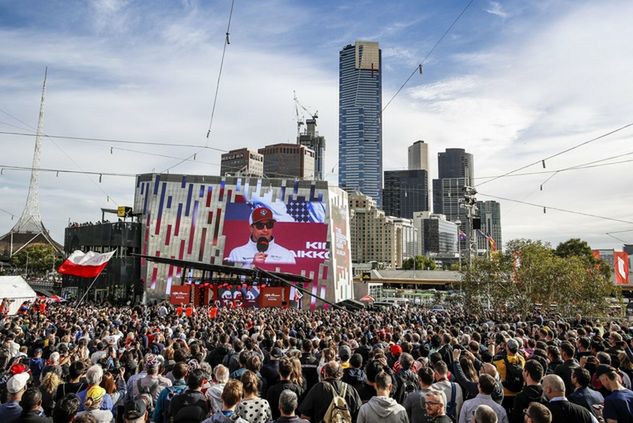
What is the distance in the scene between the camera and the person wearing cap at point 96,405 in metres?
5.04

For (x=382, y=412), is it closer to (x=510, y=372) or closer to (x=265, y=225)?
(x=510, y=372)

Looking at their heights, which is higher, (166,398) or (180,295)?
(166,398)

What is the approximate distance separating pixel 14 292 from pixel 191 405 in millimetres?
25566

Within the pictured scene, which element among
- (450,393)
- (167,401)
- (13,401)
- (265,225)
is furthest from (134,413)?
(265,225)

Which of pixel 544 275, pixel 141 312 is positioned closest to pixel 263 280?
pixel 141 312

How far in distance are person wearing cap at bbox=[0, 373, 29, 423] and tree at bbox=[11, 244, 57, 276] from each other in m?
100.0

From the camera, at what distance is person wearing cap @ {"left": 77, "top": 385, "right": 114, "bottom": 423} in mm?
5043

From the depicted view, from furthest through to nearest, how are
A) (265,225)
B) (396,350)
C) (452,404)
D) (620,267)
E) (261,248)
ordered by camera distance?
(265,225) → (261,248) → (620,267) → (396,350) → (452,404)

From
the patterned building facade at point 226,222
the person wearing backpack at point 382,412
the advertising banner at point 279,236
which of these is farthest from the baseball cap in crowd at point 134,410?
the patterned building facade at point 226,222

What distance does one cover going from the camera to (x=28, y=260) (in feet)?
312

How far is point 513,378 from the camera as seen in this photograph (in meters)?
6.66

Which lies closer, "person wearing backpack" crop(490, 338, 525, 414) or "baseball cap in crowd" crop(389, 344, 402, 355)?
"person wearing backpack" crop(490, 338, 525, 414)

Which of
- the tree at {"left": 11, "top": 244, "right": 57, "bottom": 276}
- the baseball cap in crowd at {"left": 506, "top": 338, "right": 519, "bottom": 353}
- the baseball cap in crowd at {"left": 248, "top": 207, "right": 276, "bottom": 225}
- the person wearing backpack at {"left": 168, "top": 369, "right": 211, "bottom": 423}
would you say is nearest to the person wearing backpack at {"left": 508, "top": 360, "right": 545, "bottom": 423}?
the baseball cap in crowd at {"left": 506, "top": 338, "right": 519, "bottom": 353}

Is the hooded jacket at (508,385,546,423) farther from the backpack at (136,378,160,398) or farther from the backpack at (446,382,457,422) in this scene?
the backpack at (136,378,160,398)
